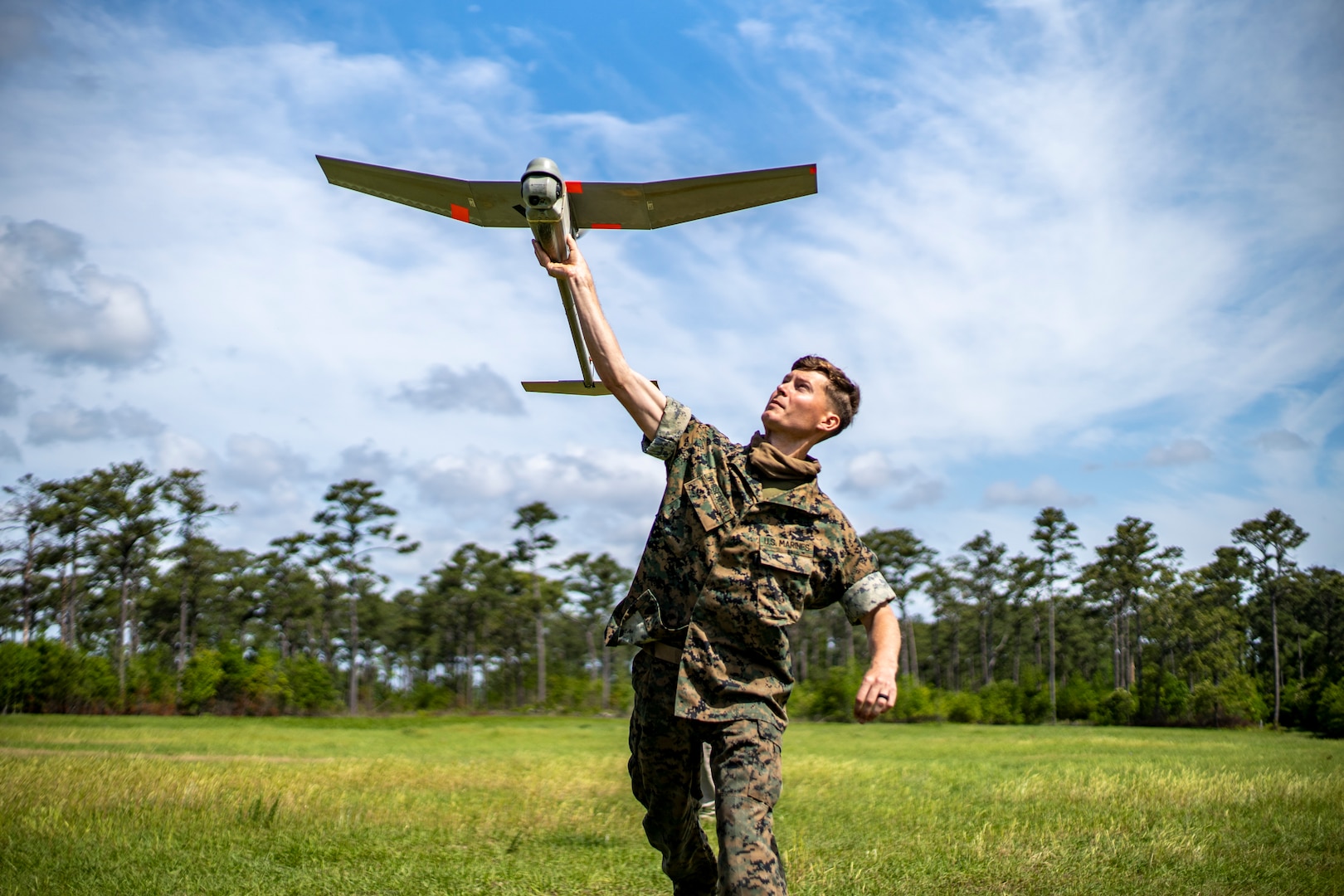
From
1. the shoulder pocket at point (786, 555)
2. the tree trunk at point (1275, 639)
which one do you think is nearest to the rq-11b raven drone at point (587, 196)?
the shoulder pocket at point (786, 555)

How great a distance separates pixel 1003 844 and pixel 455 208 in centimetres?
637

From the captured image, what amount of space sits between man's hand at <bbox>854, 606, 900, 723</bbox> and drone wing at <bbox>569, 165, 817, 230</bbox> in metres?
1.65

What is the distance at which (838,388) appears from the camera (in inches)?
155

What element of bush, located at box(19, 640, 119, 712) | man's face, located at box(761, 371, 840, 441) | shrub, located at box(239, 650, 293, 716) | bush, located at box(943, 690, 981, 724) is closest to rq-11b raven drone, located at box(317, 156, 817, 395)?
man's face, located at box(761, 371, 840, 441)

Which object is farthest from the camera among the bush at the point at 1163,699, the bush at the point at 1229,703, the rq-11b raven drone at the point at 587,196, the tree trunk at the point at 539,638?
the tree trunk at the point at 539,638

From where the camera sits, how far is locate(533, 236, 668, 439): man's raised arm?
3650 millimetres

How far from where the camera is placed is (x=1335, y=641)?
44.2 metres

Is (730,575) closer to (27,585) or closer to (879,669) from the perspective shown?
(879,669)

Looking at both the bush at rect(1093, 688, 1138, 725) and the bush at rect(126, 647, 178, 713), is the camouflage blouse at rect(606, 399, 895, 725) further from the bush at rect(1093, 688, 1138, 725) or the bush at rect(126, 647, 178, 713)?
the bush at rect(1093, 688, 1138, 725)

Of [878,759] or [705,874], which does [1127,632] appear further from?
[705,874]

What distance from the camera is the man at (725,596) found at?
11.4 feet

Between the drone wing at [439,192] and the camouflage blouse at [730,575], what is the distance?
1.08 metres

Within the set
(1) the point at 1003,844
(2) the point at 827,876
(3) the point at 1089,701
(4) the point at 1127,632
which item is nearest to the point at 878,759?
(1) the point at 1003,844

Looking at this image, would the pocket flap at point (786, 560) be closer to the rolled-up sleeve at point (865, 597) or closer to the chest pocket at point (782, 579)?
the chest pocket at point (782, 579)
